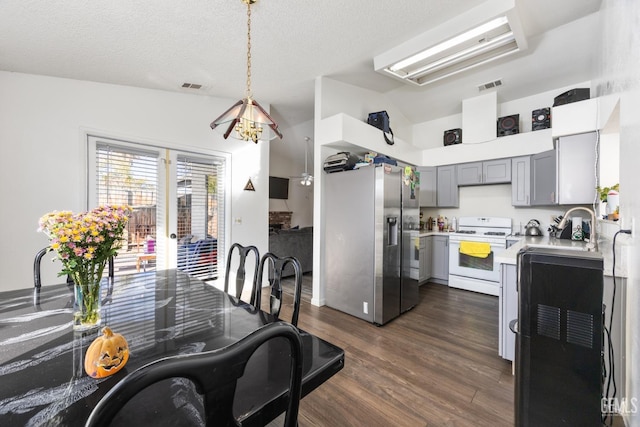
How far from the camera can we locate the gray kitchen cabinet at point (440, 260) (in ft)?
14.3

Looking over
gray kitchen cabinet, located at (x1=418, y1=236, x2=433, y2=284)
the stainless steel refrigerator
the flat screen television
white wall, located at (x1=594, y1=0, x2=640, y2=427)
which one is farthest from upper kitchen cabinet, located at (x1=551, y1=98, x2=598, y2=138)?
the flat screen television

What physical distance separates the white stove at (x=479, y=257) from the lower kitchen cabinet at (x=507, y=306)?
1842mm

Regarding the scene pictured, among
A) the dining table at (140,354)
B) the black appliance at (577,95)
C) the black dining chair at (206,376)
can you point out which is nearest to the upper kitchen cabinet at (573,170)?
the black appliance at (577,95)

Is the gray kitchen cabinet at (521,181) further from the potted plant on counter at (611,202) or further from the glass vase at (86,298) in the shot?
the glass vase at (86,298)

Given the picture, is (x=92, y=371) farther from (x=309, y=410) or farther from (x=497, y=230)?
(x=497, y=230)

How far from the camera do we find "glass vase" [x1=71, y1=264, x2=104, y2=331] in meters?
1.07

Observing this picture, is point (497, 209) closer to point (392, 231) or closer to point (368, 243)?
point (392, 231)

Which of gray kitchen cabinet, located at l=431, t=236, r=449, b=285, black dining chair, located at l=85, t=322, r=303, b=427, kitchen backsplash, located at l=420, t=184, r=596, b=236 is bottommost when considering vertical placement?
gray kitchen cabinet, located at l=431, t=236, r=449, b=285

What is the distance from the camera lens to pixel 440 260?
445cm

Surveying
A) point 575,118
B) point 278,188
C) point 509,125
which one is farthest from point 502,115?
point 278,188

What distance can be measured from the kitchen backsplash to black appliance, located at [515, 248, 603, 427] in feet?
10.9

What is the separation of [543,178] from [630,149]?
2411mm

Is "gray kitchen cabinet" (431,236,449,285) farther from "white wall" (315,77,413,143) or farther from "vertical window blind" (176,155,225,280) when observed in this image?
"vertical window blind" (176,155,225,280)

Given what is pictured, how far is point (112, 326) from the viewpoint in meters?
1.14
